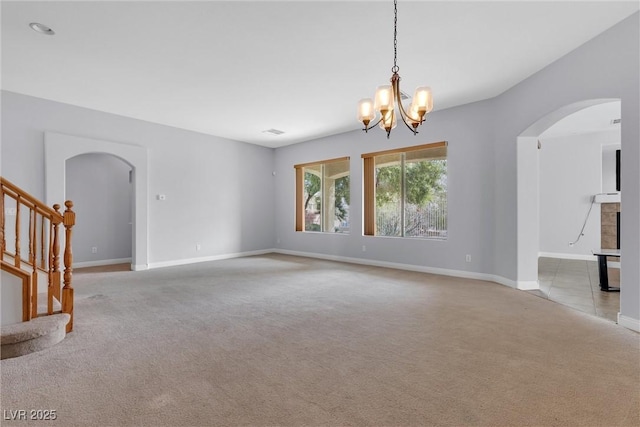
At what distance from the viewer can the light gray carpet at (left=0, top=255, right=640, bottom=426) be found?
174 centimetres

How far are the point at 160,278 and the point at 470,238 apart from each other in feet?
17.4

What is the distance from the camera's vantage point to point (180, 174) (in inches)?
267

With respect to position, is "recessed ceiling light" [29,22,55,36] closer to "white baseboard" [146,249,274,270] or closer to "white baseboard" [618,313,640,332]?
"white baseboard" [146,249,274,270]

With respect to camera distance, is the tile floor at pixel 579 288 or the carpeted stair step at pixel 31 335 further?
the tile floor at pixel 579 288

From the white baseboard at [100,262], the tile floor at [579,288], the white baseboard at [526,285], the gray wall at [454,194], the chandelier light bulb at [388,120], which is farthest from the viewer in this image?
the white baseboard at [100,262]

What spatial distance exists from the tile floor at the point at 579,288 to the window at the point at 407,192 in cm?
181

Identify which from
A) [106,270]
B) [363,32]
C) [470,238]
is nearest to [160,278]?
[106,270]

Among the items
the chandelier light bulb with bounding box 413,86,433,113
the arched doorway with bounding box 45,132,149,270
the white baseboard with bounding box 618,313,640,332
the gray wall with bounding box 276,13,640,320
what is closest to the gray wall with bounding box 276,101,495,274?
the gray wall with bounding box 276,13,640,320

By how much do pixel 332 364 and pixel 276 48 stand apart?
3.22m

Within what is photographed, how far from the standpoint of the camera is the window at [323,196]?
749cm

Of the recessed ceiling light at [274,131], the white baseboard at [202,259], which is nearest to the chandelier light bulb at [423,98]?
the recessed ceiling light at [274,131]

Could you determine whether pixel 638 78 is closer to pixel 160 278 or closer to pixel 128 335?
pixel 128 335

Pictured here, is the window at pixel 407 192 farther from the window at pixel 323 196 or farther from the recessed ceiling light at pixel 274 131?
the recessed ceiling light at pixel 274 131

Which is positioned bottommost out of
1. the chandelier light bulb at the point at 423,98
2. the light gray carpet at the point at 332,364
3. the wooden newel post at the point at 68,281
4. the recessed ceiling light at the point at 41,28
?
the light gray carpet at the point at 332,364
